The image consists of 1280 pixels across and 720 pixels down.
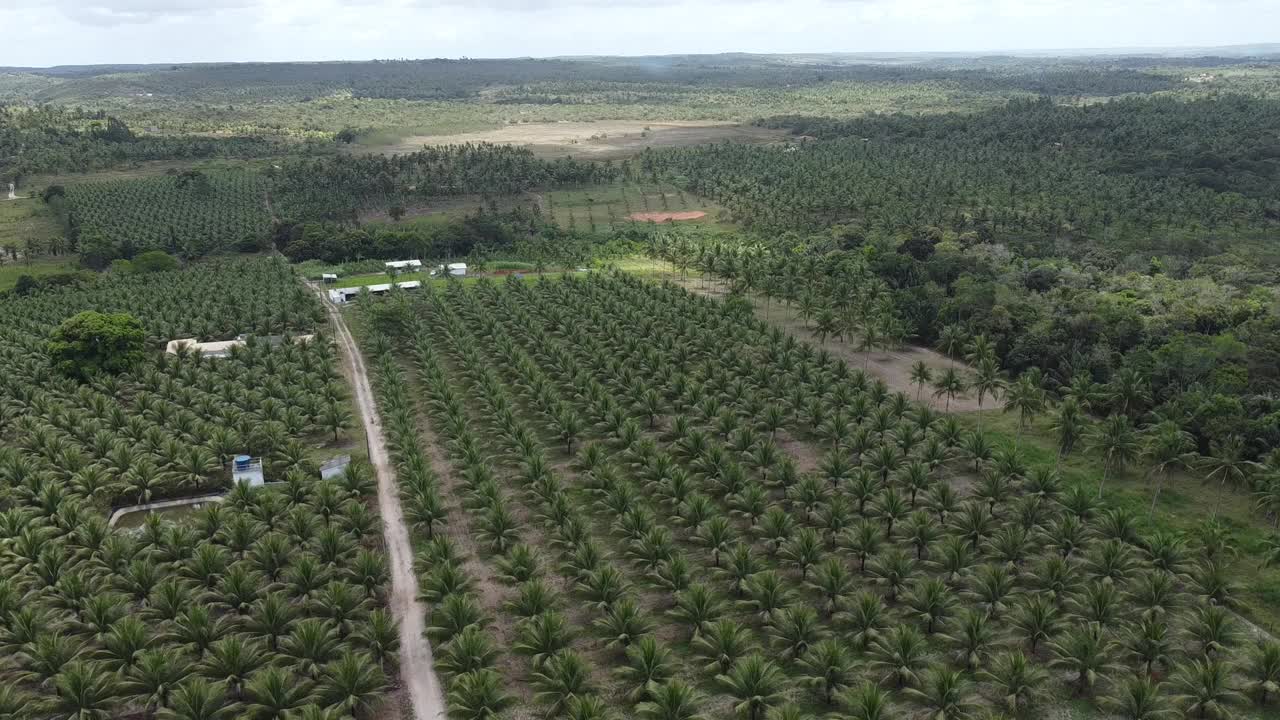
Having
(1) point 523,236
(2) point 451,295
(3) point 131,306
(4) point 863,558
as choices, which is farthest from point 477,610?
(1) point 523,236

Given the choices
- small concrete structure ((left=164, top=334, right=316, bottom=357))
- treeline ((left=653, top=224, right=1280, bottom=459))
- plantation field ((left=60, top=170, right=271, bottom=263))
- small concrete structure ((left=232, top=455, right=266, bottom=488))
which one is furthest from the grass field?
small concrete structure ((left=232, top=455, right=266, bottom=488))

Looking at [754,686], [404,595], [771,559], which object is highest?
[754,686]

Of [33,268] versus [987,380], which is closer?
[987,380]

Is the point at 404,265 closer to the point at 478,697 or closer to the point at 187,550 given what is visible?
the point at 187,550

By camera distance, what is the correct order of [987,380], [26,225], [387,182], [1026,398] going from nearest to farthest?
[1026,398]
[987,380]
[26,225]
[387,182]

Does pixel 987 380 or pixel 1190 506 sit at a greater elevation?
pixel 987 380

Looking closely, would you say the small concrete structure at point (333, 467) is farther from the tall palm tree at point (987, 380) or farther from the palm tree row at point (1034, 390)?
the tall palm tree at point (987, 380)

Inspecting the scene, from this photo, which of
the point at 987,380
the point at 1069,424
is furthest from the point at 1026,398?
the point at 987,380

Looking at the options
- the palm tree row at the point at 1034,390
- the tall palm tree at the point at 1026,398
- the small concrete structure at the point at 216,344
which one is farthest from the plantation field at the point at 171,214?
the tall palm tree at the point at 1026,398
